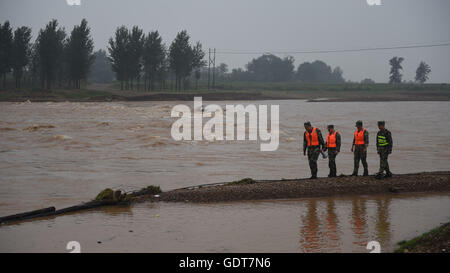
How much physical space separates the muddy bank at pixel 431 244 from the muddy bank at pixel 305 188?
4.42m

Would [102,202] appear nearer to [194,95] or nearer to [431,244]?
[431,244]

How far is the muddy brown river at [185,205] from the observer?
368 inches

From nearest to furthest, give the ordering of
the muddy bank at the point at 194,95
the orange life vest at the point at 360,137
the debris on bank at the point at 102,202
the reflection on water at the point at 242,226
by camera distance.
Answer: the reflection on water at the point at 242,226, the debris on bank at the point at 102,202, the orange life vest at the point at 360,137, the muddy bank at the point at 194,95

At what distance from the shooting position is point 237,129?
35.2 m

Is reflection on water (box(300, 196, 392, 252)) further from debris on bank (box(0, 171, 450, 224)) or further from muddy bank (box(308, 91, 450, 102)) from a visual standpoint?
muddy bank (box(308, 91, 450, 102))

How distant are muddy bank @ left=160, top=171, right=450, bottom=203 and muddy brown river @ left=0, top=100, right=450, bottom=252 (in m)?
0.43

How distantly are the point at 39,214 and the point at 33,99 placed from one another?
176 feet

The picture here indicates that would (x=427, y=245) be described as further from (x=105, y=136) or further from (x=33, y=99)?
(x=33, y=99)

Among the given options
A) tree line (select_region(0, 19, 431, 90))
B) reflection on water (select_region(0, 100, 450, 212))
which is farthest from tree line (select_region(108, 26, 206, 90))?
reflection on water (select_region(0, 100, 450, 212))

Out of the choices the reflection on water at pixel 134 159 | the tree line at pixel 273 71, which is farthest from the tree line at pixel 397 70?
the reflection on water at pixel 134 159

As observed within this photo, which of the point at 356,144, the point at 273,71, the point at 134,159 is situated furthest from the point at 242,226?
the point at 273,71

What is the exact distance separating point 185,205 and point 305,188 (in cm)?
329

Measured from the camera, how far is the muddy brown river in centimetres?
934

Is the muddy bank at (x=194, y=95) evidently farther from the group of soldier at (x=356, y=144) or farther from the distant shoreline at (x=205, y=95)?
the group of soldier at (x=356, y=144)
